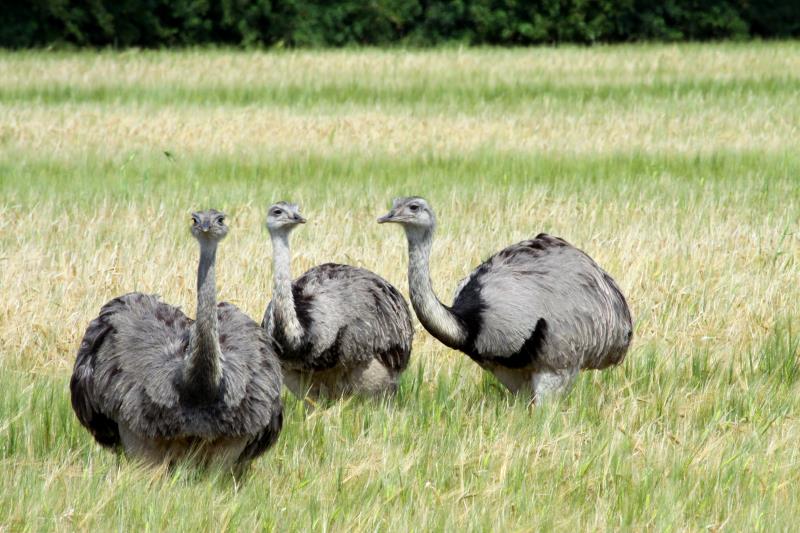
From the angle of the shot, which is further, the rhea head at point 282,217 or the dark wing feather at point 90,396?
the rhea head at point 282,217

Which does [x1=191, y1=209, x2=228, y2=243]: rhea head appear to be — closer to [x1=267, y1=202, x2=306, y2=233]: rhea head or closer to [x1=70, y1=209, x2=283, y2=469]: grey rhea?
[x1=70, y1=209, x2=283, y2=469]: grey rhea

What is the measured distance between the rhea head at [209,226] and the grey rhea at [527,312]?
1194 millimetres

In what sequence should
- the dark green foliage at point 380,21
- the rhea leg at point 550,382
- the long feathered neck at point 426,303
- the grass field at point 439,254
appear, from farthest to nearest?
the dark green foliage at point 380,21 < the rhea leg at point 550,382 < the long feathered neck at point 426,303 < the grass field at point 439,254

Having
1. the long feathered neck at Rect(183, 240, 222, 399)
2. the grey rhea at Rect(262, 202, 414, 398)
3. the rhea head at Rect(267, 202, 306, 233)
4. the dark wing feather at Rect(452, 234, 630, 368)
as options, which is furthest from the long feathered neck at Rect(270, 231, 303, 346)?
the long feathered neck at Rect(183, 240, 222, 399)

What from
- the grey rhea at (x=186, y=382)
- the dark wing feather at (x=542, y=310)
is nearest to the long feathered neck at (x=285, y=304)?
the grey rhea at (x=186, y=382)

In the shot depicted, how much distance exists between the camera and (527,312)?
593 cm

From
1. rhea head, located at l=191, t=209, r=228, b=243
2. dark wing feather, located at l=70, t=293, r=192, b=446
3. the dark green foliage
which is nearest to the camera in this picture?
rhea head, located at l=191, t=209, r=228, b=243

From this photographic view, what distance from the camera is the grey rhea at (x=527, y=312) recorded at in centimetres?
581

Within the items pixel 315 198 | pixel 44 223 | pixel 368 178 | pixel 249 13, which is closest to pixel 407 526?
pixel 44 223

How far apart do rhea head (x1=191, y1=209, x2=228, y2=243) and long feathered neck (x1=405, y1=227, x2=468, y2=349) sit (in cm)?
137

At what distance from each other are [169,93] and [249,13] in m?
10.7

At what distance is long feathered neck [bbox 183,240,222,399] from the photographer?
15.1 ft

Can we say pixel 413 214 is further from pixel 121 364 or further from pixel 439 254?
pixel 439 254

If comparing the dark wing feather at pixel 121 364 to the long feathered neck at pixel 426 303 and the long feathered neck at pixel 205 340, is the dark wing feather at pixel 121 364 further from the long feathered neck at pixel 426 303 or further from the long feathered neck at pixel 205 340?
the long feathered neck at pixel 426 303
